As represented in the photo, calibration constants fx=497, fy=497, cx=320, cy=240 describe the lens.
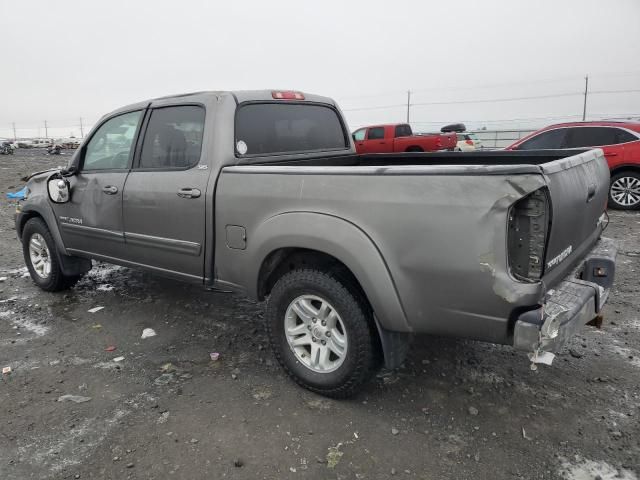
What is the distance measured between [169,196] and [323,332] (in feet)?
5.09

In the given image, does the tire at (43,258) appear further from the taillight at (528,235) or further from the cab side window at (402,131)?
the cab side window at (402,131)

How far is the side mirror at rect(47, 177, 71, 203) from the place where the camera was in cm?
454

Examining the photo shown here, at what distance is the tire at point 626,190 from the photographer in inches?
354

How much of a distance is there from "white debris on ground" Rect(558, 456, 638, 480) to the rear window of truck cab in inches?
106

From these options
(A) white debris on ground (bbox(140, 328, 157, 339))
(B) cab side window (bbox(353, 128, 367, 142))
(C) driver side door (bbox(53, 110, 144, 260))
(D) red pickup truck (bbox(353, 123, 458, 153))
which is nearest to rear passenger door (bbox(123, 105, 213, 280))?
(C) driver side door (bbox(53, 110, 144, 260))

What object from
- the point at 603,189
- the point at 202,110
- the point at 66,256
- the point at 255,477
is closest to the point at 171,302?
the point at 66,256

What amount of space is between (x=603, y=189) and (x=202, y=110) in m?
2.83

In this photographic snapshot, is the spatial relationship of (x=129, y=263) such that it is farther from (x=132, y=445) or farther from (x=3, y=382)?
(x=132, y=445)

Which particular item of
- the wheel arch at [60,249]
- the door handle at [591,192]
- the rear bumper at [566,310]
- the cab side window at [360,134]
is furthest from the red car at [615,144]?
the cab side window at [360,134]

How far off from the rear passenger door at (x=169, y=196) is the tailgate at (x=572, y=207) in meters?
2.10

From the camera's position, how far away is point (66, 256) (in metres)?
4.95

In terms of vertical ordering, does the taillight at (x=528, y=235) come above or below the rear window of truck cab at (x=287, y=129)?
below

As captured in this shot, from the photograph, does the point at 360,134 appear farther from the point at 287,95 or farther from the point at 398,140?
the point at 287,95

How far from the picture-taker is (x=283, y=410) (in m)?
2.96
